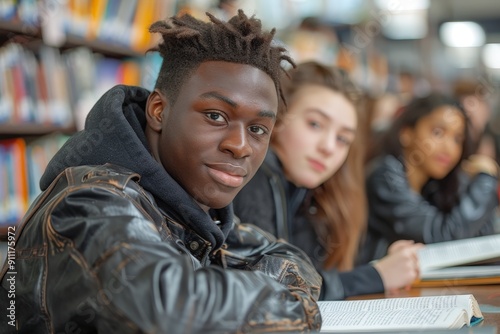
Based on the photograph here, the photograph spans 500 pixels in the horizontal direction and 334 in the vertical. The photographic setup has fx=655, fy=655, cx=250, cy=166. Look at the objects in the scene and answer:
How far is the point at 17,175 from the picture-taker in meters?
2.25

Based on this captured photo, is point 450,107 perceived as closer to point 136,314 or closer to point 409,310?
point 409,310

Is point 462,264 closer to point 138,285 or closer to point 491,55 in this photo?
point 138,285

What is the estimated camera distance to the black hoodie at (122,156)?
3.12 feet

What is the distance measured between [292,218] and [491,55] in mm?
7999

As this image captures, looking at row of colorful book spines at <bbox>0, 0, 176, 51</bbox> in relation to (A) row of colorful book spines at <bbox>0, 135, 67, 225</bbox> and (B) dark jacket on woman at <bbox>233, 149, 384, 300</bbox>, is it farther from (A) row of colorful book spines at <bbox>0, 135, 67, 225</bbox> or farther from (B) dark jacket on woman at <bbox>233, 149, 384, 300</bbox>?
(B) dark jacket on woman at <bbox>233, 149, 384, 300</bbox>

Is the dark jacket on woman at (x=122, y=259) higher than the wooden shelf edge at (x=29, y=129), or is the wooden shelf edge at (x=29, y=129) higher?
the dark jacket on woman at (x=122, y=259)

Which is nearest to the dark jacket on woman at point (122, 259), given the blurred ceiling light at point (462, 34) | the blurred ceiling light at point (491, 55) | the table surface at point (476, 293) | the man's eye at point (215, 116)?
the man's eye at point (215, 116)

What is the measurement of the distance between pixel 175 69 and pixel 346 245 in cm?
108

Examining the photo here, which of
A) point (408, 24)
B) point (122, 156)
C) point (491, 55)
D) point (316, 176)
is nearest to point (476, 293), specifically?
point (316, 176)

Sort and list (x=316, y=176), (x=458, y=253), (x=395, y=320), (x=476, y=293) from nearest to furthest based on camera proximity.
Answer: (x=395, y=320) → (x=476, y=293) → (x=458, y=253) → (x=316, y=176)

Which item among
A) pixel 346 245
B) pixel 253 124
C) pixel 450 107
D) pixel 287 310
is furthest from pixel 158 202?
pixel 450 107

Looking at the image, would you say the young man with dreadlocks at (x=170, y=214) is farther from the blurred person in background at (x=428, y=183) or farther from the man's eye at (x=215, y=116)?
the blurred person in background at (x=428, y=183)

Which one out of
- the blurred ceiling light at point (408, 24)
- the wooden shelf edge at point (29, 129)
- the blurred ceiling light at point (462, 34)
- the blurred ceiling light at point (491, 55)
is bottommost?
the blurred ceiling light at point (491, 55)

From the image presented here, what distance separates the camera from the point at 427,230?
2.26 meters
